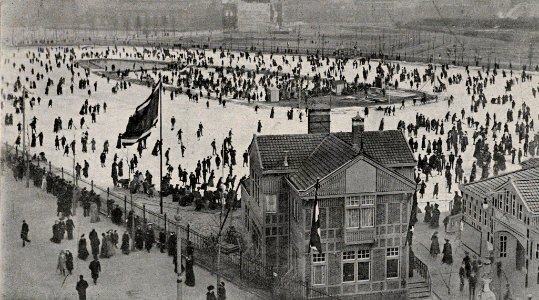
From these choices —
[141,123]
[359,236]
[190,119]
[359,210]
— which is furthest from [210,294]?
[190,119]

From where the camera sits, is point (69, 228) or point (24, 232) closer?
point (24, 232)

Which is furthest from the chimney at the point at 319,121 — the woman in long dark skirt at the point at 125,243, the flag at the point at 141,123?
the woman in long dark skirt at the point at 125,243

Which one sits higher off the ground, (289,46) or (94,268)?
(289,46)

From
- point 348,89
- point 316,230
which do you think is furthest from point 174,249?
point 348,89

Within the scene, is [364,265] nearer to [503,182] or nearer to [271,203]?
[271,203]

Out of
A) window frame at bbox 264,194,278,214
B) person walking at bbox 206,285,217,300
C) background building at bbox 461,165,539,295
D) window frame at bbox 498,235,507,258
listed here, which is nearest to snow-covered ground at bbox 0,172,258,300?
person walking at bbox 206,285,217,300

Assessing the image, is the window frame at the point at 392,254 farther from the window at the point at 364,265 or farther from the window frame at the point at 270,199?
the window frame at the point at 270,199

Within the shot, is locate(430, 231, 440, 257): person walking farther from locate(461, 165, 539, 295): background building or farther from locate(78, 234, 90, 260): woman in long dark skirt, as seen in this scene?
locate(78, 234, 90, 260): woman in long dark skirt
